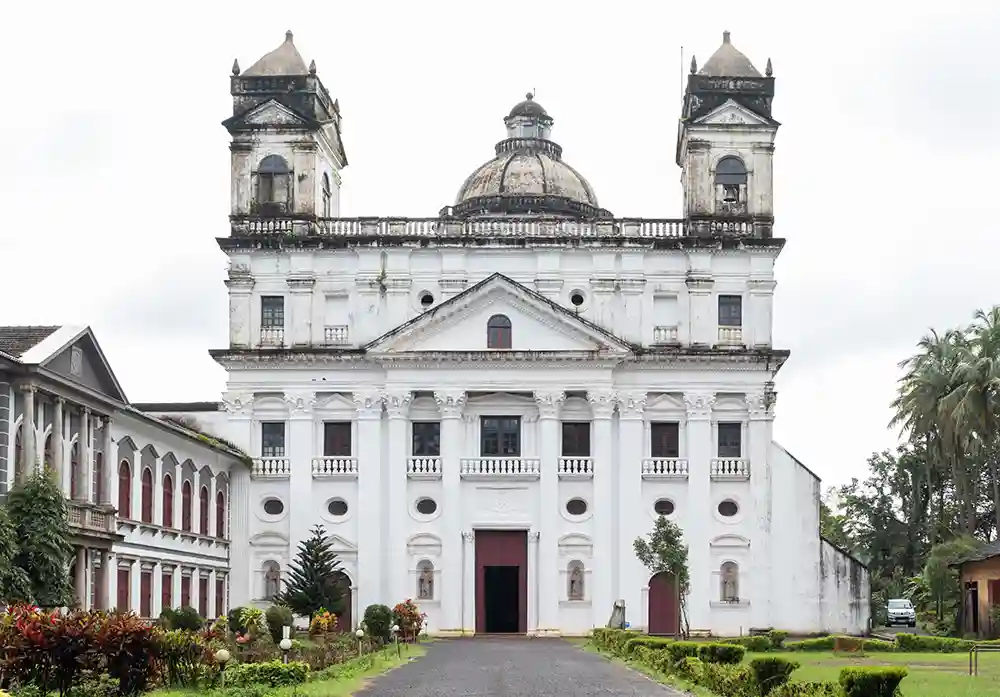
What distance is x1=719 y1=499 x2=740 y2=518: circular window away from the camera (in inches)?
2186

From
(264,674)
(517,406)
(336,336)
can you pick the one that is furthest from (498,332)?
(264,674)

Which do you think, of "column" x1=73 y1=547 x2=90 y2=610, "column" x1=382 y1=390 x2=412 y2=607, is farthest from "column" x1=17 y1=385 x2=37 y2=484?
"column" x1=382 y1=390 x2=412 y2=607

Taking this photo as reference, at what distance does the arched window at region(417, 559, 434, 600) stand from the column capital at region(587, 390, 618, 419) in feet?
25.1

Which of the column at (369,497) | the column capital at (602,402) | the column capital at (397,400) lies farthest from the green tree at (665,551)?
the column capital at (397,400)

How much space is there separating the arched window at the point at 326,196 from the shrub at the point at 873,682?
40.2m

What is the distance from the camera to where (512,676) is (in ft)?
104

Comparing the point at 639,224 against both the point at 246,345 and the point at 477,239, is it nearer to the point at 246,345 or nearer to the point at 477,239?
the point at 477,239

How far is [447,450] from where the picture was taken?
55.4 m

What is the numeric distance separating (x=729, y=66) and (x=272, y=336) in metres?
19.0

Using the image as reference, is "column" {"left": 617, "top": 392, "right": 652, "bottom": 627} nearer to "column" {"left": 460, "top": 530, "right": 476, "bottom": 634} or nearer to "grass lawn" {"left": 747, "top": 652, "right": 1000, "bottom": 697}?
"column" {"left": 460, "top": 530, "right": 476, "bottom": 634}

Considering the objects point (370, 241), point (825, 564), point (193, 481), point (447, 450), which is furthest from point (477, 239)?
point (825, 564)

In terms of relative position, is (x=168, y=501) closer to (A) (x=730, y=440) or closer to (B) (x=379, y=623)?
(B) (x=379, y=623)

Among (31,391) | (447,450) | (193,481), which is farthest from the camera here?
(447,450)

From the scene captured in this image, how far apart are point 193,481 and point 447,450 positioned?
8832 mm
